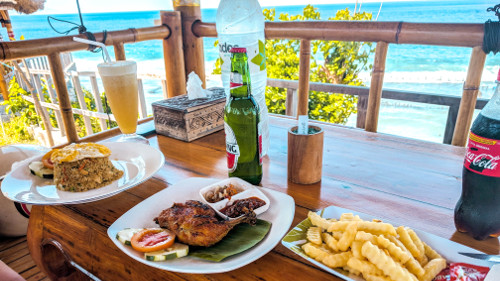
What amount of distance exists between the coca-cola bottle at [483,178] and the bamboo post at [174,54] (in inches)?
73.8

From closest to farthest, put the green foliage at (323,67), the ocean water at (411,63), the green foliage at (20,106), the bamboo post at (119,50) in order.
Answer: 1. the bamboo post at (119,50)
2. the green foliage at (323,67)
3. the green foliage at (20,106)
4. the ocean water at (411,63)

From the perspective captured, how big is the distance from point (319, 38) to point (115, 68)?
1053 mm

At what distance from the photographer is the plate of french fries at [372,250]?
54 centimetres

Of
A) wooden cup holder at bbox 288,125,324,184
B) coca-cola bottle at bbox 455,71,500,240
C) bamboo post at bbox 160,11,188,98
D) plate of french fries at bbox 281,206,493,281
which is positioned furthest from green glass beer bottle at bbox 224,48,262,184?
bamboo post at bbox 160,11,188,98

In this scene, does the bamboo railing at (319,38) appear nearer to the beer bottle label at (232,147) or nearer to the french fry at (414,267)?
the beer bottle label at (232,147)

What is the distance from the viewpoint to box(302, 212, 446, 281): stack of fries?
531 millimetres

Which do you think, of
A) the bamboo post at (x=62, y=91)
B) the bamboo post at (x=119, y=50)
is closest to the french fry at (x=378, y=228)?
the bamboo post at (x=62, y=91)

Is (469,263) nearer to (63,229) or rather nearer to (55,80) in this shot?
(63,229)

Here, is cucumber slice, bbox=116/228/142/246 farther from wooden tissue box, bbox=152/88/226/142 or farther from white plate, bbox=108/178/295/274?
wooden tissue box, bbox=152/88/226/142

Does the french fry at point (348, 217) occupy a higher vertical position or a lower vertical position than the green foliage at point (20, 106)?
higher

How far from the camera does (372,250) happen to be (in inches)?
21.1

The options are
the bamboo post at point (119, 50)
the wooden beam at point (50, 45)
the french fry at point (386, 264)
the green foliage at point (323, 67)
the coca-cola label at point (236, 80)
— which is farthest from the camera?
the green foliage at point (323, 67)

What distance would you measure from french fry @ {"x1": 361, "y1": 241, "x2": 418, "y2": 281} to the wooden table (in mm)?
115

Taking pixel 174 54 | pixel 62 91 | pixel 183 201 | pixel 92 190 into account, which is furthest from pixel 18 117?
pixel 183 201
